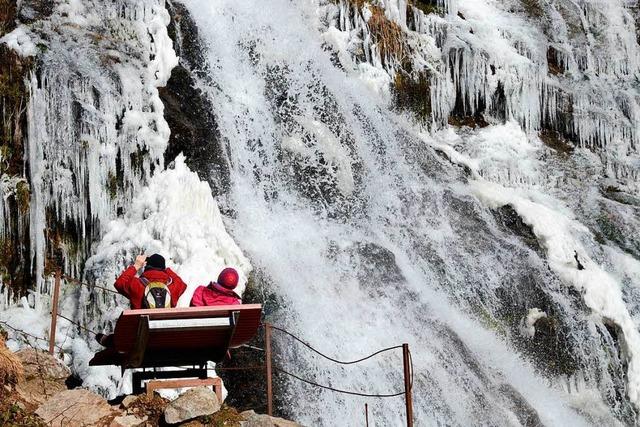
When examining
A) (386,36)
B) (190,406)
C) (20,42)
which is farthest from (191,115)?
(190,406)

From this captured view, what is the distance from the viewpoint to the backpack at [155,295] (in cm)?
795

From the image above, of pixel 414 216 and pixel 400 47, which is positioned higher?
pixel 400 47

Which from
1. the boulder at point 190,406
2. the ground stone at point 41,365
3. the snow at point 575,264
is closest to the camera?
the boulder at point 190,406

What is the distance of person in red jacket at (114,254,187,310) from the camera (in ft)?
26.2

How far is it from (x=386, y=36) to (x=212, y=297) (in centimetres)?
1065

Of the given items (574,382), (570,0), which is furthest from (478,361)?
(570,0)

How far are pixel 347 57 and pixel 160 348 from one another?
10265 millimetres

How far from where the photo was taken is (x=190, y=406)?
7695 mm

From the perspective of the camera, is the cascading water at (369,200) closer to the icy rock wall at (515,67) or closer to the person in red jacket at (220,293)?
the icy rock wall at (515,67)

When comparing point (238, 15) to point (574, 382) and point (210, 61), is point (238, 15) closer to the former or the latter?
point (210, 61)

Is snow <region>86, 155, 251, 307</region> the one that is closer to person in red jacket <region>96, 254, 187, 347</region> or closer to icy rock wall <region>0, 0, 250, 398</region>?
icy rock wall <region>0, 0, 250, 398</region>

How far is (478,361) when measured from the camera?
13.4 m

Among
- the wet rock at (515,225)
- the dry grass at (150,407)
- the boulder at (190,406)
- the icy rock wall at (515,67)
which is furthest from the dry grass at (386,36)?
the boulder at (190,406)

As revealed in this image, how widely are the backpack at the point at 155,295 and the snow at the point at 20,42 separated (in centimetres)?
730
